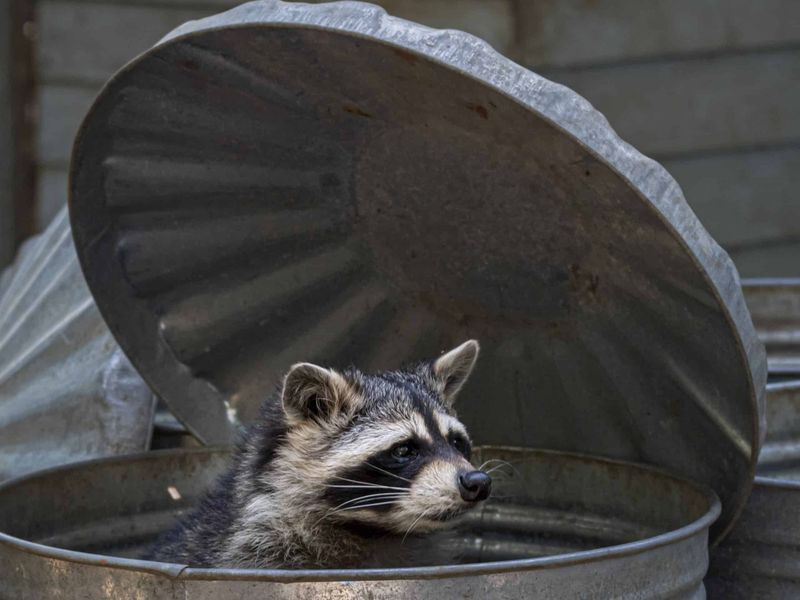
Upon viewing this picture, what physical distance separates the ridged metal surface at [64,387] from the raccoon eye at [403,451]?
1.01 meters

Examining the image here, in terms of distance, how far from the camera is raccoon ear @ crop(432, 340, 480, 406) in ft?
9.32

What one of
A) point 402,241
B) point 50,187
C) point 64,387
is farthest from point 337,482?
point 50,187

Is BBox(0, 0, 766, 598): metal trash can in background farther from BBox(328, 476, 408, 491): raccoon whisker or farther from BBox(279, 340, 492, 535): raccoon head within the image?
BBox(328, 476, 408, 491): raccoon whisker

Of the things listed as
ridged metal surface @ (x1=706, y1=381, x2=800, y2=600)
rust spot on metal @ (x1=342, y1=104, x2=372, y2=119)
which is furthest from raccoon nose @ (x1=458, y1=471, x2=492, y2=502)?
rust spot on metal @ (x1=342, y1=104, x2=372, y2=119)

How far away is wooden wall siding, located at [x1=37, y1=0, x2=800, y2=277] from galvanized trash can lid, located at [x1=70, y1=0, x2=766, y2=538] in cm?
294

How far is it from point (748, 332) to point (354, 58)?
0.83 meters

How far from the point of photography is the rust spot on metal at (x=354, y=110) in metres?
2.60

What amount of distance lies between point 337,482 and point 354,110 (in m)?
0.72

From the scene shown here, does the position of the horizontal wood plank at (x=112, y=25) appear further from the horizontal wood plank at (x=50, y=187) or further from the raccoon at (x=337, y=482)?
the raccoon at (x=337, y=482)

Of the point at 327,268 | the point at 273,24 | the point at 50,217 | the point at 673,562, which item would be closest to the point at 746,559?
the point at 673,562

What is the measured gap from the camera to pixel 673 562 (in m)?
2.18

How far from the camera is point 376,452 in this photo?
103 inches

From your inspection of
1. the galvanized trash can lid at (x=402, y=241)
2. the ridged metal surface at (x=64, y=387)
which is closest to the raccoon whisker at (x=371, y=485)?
the galvanized trash can lid at (x=402, y=241)

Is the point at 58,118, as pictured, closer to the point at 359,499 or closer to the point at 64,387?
the point at 64,387
